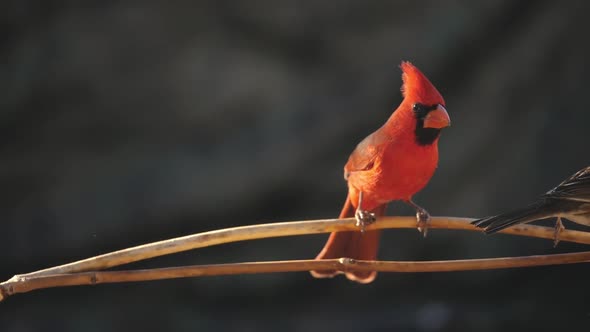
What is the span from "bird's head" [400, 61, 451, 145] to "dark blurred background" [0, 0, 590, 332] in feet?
3.11

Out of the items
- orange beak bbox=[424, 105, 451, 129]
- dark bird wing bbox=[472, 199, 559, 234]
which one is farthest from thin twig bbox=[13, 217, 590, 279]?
orange beak bbox=[424, 105, 451, 129]

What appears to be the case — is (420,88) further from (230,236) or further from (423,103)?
(230,236)

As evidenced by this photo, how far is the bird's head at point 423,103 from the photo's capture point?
192cm

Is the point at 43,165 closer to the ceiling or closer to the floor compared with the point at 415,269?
closer to the ceiling

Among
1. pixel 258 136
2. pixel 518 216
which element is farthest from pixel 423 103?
pixel 258 136

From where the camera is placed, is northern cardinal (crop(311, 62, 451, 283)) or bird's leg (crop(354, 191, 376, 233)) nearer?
bird's leg (crop(354, 191, 376, 233))

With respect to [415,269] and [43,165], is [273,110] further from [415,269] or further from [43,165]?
[415,269]

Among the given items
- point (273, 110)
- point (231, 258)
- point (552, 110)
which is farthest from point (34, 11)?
point (552, 110)

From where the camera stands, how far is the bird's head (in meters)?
1.92

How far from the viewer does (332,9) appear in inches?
115

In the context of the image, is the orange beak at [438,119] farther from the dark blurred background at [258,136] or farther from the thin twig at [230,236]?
the dark blurred background at [258,136]

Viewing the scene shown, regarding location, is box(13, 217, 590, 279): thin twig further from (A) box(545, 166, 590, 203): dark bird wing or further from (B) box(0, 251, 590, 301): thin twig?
(A) box(545, 166, 590, 203): dark bird wing

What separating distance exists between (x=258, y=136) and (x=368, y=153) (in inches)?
38.2

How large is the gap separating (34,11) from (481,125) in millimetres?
1584
